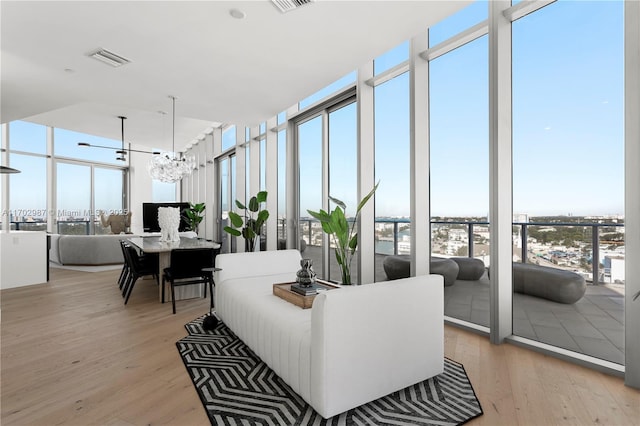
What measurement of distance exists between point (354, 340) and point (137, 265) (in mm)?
3587

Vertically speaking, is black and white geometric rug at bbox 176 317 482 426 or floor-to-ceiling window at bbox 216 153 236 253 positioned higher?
floor-to-ceiling window at bbox 216 153 236 253

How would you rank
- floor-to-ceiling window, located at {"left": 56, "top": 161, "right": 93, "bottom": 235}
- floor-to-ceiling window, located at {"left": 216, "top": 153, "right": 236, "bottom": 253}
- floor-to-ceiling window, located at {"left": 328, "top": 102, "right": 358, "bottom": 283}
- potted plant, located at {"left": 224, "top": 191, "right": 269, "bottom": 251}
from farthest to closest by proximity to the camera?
floor-to-ceiling window, located at {"left": 56, "top": 161, "right": 93, "bottom": 235}
floor-to-ceiling window, located at {"left": 216, "top": 153, "right": 236, "bottom": 253}
potted plant, located at {"left": 224, "top": 191, "right": 269, "bottom": 251}
floor-to-ceiling window, located at {"left": 328, "top": 102, "right": 358, "bottom": 283}

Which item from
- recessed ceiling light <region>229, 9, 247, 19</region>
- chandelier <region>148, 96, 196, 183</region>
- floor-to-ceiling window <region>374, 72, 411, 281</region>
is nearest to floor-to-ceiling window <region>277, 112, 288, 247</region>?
chandelier <region>148, 96, 196, 183</region>

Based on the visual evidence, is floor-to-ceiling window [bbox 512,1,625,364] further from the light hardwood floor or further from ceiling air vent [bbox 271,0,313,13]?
ceiling air vent [bbox 271,0,313,13]

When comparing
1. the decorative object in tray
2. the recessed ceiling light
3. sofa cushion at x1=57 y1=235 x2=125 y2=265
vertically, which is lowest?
sofa cushion at x1=57 y1=235 x2=125 y2=265

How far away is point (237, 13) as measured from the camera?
2.63m

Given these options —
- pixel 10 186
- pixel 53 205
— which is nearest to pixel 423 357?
pixel 10 186

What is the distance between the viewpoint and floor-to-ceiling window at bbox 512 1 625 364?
7.74 ft

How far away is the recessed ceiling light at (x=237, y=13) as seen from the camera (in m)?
2.61

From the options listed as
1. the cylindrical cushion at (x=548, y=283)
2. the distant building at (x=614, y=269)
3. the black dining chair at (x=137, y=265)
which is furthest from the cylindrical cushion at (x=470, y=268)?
the black dining chair at (x=137, y=265)

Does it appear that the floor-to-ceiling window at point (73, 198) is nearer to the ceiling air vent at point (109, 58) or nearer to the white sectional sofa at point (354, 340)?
the ceiling air vent at point (109, 58)

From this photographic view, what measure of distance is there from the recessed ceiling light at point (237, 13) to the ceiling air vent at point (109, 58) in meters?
1.49

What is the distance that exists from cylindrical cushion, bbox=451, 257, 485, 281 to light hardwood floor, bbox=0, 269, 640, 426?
55cm

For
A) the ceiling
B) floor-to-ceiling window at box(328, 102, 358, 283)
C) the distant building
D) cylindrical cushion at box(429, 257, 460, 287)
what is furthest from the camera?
floor-to-ceiling window at box(328, 102, 358, 283)
